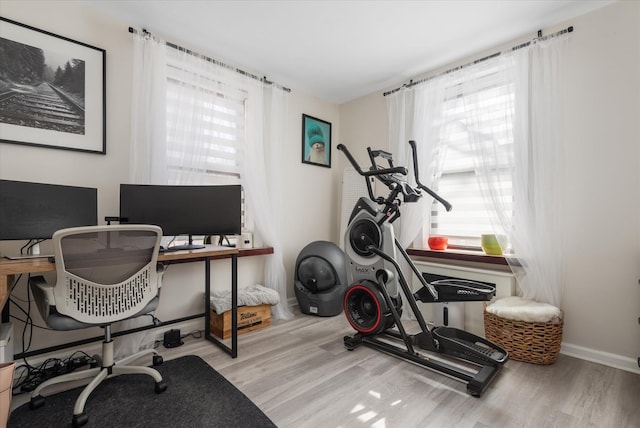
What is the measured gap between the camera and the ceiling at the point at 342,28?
2174 millimetres

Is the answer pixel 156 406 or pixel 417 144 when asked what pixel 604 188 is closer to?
pixel 417 144

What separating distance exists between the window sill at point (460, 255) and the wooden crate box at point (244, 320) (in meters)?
1.57

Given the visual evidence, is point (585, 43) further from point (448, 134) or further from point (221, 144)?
point (221, 144)

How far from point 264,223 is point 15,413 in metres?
2.00

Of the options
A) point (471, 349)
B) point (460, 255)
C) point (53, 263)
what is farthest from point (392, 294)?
point (53, 263)

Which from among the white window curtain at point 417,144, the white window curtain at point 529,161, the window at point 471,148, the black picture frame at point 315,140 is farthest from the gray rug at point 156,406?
the black picture frame at point 315,140

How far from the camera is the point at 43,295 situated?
4.91 feet

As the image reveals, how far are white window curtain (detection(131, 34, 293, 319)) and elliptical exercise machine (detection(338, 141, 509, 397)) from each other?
1007mm

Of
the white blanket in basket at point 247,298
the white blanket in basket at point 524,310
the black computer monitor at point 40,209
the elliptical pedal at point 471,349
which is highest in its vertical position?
the black computer monitor at point 40,209

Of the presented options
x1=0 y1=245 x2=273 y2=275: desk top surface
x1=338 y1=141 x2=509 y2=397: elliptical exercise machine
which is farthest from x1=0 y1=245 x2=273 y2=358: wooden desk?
x1=338 y1=141 x2=509 y2=397: elliptical exercise machine

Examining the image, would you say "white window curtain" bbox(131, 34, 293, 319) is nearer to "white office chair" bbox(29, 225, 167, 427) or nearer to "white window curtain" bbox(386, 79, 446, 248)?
"white office chair" bbox(29, 225, 167, 427)

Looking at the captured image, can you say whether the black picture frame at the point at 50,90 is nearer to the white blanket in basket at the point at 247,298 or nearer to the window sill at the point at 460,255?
the white blanket in basket at the point at 247,298

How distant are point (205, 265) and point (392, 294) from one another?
1.64 meters

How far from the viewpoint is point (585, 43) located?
220 centimetres
